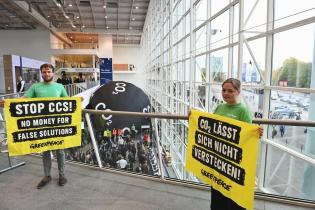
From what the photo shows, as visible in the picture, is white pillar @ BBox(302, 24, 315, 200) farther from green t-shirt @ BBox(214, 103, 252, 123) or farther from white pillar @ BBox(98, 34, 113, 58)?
white pillar @ BBox(98, 34, 113, 58)

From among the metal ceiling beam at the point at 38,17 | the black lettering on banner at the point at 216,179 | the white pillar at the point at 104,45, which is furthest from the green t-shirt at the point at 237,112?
the white pillar at the point at 104,45

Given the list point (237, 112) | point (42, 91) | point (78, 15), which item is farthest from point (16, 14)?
point (237, 112)

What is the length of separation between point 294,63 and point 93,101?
4759 mm

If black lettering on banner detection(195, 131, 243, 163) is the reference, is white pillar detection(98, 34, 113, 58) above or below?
above

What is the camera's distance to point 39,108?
135 inches

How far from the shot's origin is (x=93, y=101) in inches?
285

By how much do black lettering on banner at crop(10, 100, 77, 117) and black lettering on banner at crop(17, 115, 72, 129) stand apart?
7 cm

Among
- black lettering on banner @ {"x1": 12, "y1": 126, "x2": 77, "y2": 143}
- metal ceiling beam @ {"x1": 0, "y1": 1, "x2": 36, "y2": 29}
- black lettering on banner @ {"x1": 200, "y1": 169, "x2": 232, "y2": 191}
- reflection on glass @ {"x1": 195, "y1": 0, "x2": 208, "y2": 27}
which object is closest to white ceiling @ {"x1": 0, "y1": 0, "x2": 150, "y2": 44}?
metal ceiling beam @ {"x1": 0, "y1": 1, "x2": 36, "y2": 29}

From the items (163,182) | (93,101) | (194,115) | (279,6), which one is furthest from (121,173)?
(279,6)

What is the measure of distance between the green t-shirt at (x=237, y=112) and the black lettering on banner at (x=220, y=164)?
16.1 inches

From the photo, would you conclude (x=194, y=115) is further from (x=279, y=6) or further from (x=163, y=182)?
(x=279, y=6)

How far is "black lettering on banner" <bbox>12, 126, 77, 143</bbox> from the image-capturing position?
3436 mm

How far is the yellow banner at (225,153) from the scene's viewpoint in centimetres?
225

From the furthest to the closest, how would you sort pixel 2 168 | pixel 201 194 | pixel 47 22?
pixel 47 22 → pixel 2 168 → pixel 201 194
